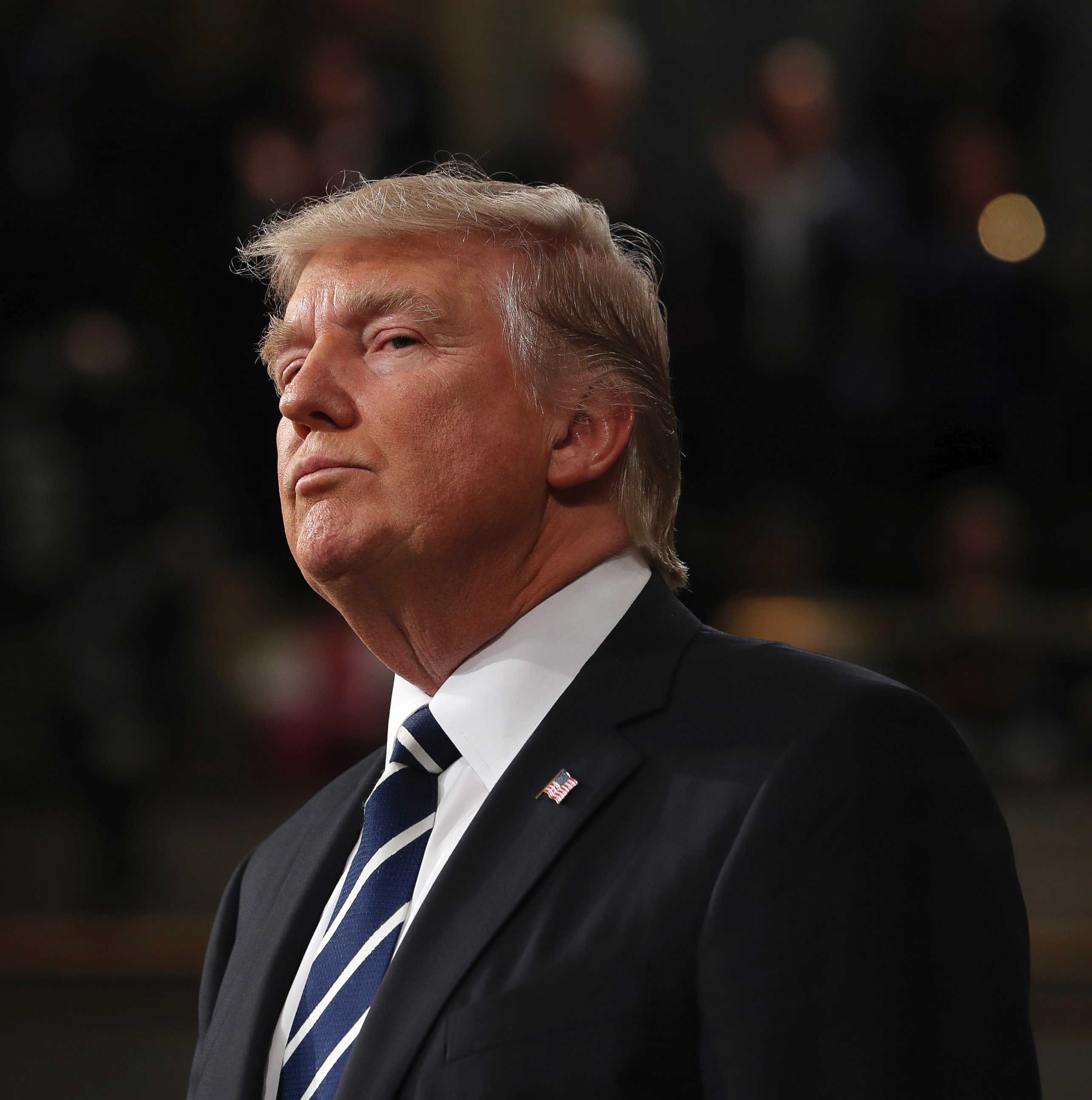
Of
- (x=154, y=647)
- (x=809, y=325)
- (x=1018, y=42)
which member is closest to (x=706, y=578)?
(x=809, y=325)

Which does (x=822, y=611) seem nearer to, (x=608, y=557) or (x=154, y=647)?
(x=154, y=647)

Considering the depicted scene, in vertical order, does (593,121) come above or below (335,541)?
above

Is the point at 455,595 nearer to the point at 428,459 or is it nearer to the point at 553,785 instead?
the point at 428,459

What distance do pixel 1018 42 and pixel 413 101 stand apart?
2.58 metres

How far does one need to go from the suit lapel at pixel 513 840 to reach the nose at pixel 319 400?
351mm

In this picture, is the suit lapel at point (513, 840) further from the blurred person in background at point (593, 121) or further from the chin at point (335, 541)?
the blurred person in background at point (593, 121)

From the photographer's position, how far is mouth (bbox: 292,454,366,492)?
1.41m

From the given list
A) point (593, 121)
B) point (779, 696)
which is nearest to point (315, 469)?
point (779, 696)

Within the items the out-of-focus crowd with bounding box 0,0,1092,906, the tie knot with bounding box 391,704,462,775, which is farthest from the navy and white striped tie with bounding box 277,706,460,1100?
the out-of-focus crowd with bounding box 0,0,1092,906

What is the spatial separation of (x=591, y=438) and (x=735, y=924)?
1.91 ft

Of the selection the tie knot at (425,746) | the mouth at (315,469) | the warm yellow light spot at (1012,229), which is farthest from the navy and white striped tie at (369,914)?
the warm yellow light spot at (1012,229)

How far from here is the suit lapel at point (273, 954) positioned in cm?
138

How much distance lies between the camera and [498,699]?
4.58 ft

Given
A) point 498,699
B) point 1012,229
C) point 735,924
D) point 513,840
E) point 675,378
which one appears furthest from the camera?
point 1012,229
